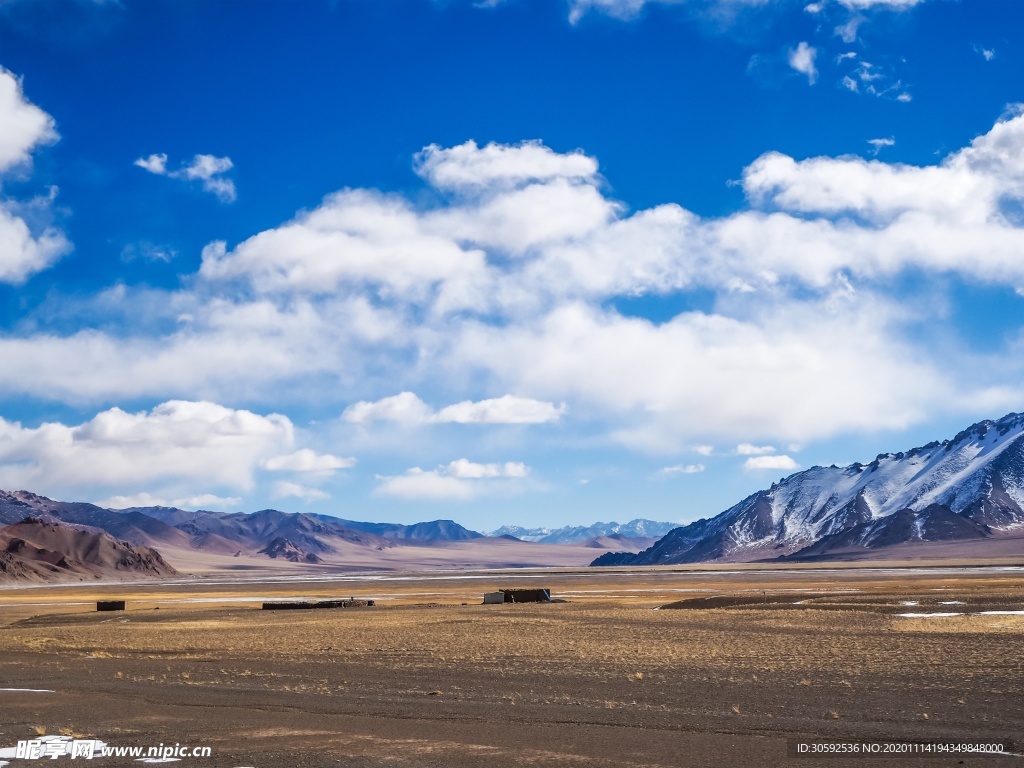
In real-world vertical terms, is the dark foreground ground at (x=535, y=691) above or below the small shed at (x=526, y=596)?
above

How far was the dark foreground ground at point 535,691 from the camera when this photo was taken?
15.6m

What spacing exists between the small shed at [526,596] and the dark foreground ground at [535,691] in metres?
21.1

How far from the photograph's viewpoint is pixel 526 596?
208ft

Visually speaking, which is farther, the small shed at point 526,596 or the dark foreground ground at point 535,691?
the small shed at point 526,596

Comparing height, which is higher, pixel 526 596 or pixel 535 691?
pixel 535 691

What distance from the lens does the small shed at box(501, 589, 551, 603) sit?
62062 millimetres

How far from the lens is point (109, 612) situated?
6544 cm

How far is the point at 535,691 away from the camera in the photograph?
21.6 m

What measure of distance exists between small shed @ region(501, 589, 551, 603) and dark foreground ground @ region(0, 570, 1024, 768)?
2110 centimetres

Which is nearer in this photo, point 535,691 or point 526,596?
point 535,691

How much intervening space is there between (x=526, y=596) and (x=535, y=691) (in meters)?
42.4

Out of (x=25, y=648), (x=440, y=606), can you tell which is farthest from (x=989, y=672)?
(x=440, y=606)

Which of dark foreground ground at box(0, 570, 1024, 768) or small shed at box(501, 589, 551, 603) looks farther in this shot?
small shed at box(501, 589, 551, 603)

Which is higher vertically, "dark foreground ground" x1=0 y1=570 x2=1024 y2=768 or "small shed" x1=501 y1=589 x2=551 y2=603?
"dark foreground ground" x1=0 y1=570 x2=1024 y2=768
